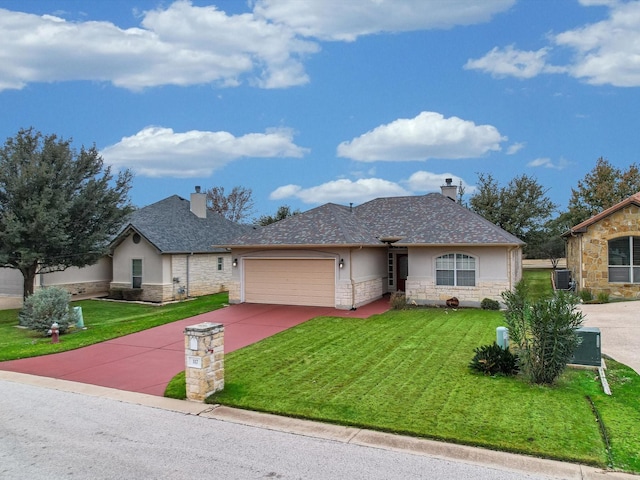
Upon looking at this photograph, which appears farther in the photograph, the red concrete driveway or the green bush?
the green bush

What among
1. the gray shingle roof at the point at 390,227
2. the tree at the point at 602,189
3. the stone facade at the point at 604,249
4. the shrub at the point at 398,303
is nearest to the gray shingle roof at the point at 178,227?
the gray shingle roof at the point at 390,227

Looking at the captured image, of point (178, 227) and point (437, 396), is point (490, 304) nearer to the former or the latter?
point (437, 396)

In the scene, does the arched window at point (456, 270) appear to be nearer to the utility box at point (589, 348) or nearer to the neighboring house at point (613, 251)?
the neighboring house at point (613, 251)

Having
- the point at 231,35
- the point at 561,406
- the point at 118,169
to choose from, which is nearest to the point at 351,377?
the point at 561,406

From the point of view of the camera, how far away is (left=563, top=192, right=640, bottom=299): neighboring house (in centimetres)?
1794

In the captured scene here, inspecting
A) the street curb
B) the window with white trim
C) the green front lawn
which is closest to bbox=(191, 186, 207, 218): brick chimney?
the window with white trim

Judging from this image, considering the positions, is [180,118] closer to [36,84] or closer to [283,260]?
[36,84]

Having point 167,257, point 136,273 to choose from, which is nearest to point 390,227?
point 167,257

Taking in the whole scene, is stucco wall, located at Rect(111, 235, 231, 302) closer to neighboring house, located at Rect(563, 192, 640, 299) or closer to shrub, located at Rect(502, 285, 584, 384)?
shrub, located at Rect(502, 285, 584, 384)

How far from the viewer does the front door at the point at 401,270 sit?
21.0 meters

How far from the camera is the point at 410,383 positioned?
26.1 feet

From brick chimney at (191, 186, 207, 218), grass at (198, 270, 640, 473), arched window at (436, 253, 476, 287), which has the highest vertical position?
brick chimney at (191, 186, 207, 218)

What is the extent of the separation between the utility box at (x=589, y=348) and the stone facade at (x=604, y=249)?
1138 centimetres

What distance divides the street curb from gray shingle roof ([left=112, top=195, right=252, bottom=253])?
14.7 metres
